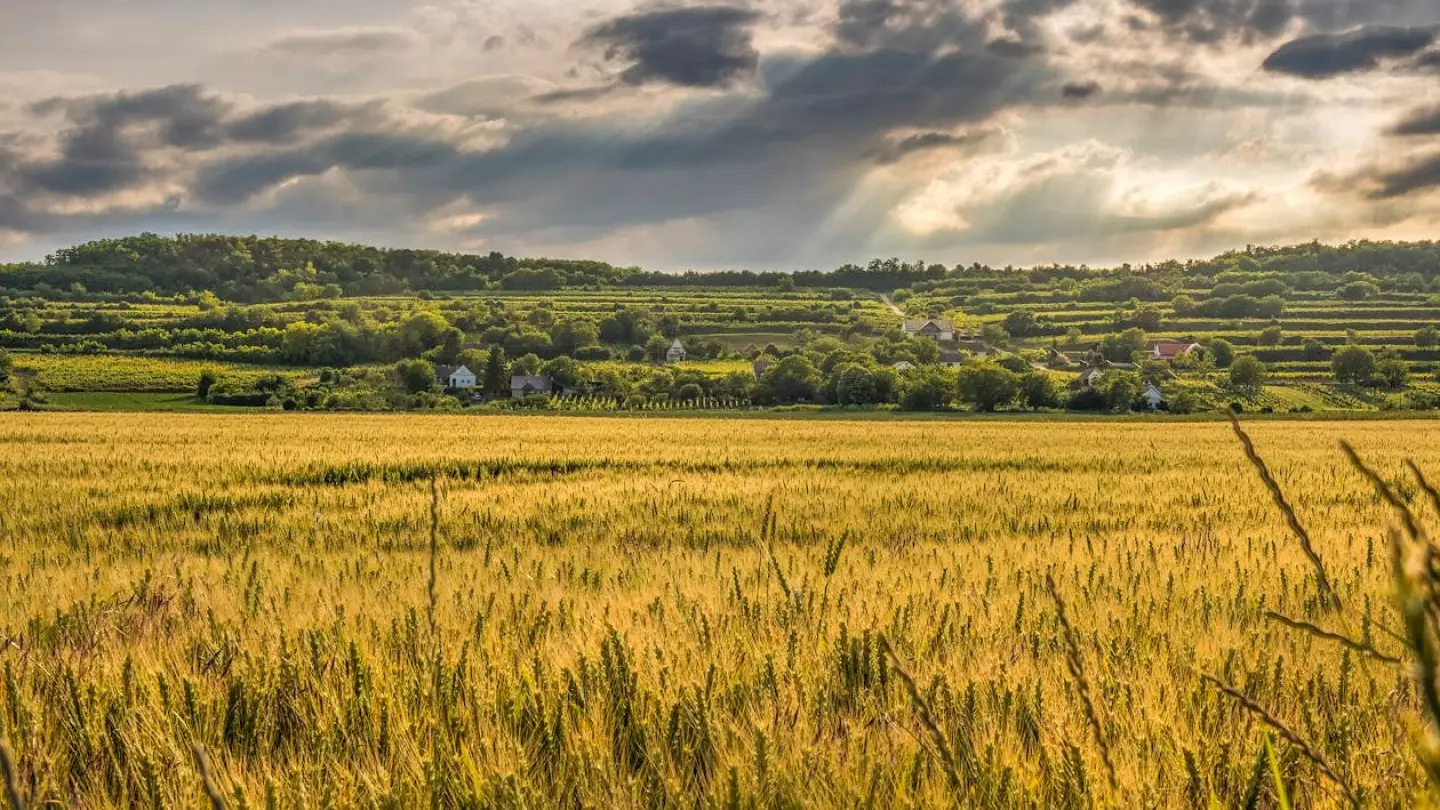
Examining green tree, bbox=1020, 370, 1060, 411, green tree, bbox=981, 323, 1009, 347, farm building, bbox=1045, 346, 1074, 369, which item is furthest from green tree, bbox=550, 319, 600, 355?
green tree, bbox=1020, 370, 1060, 411

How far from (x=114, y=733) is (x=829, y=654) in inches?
103

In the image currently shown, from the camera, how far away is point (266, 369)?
115438mm

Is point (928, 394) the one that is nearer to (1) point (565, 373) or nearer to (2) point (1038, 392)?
(2) point (1038, 392)

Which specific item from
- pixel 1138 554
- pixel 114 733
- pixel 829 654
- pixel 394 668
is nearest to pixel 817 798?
pixel 829 654

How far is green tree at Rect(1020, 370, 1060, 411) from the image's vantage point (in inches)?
3546

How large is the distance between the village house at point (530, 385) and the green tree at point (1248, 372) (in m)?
78.9

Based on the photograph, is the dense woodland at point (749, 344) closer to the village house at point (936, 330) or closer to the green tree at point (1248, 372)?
the green tree at point (1248, 372)

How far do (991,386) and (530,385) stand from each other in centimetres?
5646

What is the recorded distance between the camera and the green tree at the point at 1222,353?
122 metres

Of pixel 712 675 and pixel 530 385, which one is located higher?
pixel 712 675

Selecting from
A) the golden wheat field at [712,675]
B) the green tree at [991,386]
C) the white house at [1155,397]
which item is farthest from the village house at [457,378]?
the golden wheat field at [712,675]

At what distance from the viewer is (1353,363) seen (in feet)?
340

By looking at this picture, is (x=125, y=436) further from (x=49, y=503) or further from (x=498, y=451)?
(x=49, y=503)

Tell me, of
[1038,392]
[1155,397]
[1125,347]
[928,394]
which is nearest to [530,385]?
[928,394]
